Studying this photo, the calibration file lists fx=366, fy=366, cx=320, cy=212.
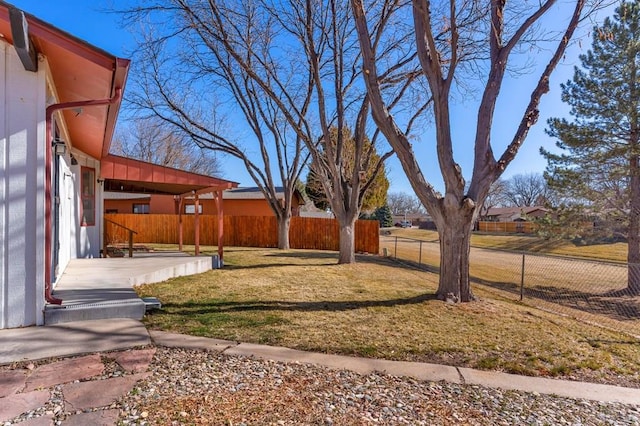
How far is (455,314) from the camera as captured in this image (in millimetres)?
5062

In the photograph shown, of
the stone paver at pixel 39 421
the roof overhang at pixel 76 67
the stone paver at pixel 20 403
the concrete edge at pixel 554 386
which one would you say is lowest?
the concrete edge at pixel 554 386

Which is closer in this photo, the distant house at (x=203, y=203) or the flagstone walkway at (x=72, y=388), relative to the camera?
the flagstone walkway at (x=72, y=388)

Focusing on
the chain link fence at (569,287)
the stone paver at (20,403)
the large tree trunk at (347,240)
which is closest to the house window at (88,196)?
the large tree trunk at (347,240)

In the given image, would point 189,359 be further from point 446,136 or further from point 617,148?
point 617,148

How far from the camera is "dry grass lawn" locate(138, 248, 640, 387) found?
3.59 metres

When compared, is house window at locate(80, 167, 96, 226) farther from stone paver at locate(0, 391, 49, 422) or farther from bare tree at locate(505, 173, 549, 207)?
bare tree at locate(505, 173, 549, 207)

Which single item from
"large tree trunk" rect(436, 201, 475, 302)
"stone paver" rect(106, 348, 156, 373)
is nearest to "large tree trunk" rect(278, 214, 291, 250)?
"large tree trunk" rect(436, 201, 475, 302)

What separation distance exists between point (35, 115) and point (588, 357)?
621cm

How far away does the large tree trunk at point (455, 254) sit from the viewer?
18.1 ft

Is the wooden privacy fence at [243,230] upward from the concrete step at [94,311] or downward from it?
upward

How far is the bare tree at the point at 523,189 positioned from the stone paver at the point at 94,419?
66.3 meters

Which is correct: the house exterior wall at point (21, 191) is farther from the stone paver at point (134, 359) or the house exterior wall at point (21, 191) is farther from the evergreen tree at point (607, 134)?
the evergreen tree at point (607, 134)

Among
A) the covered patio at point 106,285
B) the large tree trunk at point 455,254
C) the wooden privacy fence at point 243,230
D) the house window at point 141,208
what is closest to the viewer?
the covered patio at point 106,285

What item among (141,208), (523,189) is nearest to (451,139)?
(141,208)
